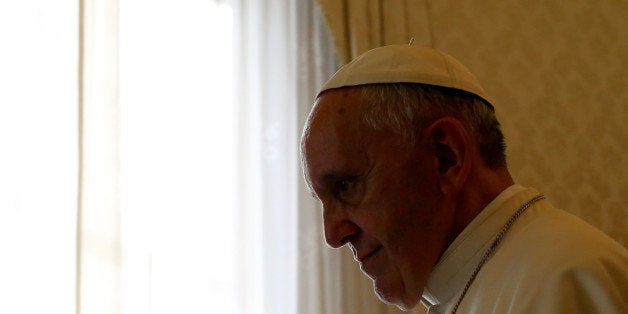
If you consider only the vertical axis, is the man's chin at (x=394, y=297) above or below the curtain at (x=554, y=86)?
below

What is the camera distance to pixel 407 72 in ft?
4.45

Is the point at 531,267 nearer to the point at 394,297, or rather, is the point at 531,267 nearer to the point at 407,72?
the point at 394,297

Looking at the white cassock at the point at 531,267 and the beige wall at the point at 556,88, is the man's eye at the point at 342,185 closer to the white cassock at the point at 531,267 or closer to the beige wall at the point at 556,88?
the white cassock at the point at 531,267

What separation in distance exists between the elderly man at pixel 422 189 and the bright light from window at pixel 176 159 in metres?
1.67

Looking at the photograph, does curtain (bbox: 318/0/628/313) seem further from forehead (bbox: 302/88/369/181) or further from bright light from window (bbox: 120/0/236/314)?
forehead (bbox: 302/88/369/181)

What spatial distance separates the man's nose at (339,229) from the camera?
4.33 feet

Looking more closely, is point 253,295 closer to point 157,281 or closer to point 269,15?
Answer: point 157,281

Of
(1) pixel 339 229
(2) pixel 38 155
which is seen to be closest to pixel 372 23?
(2) pixel 38 155

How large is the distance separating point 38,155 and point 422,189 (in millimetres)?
1848

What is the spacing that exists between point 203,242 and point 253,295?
274 millimetres

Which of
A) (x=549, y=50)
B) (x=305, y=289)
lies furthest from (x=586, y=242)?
(x=549, y=50)

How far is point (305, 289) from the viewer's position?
307cm

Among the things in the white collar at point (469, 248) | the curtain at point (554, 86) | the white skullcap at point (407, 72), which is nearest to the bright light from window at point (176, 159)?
the curtain at point (554, 86)

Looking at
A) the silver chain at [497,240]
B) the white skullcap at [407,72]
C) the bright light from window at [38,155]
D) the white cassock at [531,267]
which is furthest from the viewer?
the bright light from window at [38,155]
